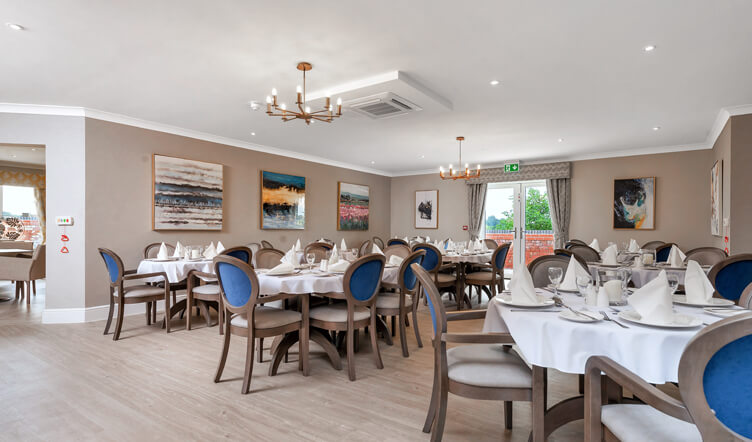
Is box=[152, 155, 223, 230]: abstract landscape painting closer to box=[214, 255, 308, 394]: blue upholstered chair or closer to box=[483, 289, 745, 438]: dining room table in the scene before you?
box=[214, 255, 308, 394]: blue upholstered chair

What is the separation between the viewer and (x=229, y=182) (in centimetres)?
700

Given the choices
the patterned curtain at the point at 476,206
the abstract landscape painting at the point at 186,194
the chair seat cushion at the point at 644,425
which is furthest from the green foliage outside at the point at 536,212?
the chair seat cushion at the point at 644,425

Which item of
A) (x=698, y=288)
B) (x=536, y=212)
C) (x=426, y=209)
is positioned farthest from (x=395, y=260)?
(x=426, y=209)

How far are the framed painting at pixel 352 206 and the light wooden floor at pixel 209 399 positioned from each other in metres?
5.60

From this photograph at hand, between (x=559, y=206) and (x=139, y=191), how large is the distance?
8.31 metres

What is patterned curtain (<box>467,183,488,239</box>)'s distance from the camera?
31.8 feet

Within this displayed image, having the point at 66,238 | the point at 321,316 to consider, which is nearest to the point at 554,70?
the point at 321,316

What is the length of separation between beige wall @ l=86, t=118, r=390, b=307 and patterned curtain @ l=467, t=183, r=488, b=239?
14.0 feet

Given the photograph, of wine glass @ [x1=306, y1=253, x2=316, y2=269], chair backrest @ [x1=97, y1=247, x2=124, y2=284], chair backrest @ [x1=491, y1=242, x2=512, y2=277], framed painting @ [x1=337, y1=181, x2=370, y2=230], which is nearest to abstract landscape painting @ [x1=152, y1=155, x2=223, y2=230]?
chair backrest @ [x1=97, y1=247, x2=124, y2=284]

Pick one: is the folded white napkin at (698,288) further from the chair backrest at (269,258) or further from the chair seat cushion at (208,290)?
the chair seat cushion at (208,290)

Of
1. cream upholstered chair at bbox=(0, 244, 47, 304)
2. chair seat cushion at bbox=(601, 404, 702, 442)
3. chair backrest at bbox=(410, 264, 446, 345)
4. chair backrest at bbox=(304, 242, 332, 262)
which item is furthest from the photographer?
cream upholstered chair at bbox=(0, 244, 47, 304)

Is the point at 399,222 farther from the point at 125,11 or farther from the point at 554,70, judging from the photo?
the point at 125,11

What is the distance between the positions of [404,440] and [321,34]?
10.1 feet

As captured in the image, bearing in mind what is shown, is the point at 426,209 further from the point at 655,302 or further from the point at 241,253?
the point at 655,302
